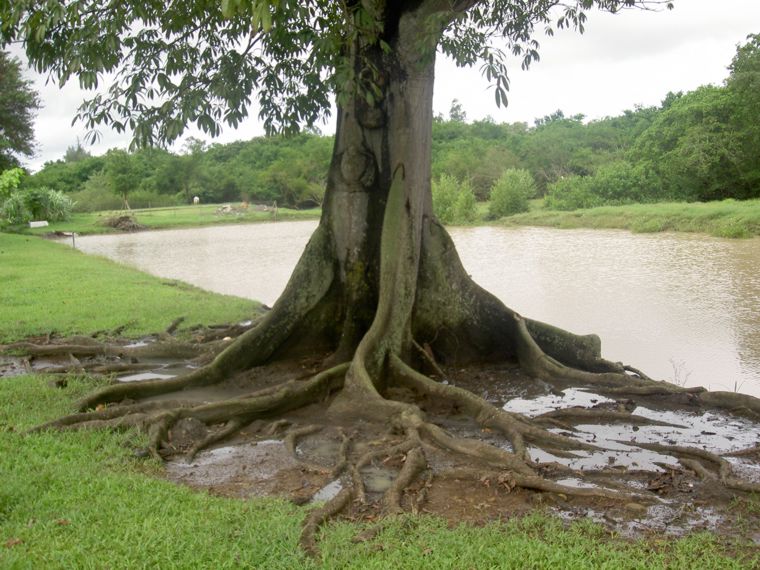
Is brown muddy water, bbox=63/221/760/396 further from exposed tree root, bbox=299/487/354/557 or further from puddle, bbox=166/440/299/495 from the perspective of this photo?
exposed tree root, bbox=299/487/354/557

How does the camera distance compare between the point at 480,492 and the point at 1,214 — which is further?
the point at 1,214

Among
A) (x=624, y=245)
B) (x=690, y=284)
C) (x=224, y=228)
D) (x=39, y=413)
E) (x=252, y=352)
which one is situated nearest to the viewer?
(x=39, y=413)

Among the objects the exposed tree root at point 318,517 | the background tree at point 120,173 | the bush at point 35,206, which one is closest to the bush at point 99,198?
the background tree at point 120,173

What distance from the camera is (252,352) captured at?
24.9 feet

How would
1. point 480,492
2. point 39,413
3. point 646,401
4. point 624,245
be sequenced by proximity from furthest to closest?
point 624,245 < point 646,401 < point 39,413 < point 480,492

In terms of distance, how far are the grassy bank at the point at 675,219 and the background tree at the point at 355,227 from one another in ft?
67.1

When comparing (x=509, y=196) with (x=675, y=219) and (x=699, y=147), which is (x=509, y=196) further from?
(x=675, y=219)

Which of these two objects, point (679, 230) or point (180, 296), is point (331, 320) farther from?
point (679, 230)

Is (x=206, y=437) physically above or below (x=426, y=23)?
below

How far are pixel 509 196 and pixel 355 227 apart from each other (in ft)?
125

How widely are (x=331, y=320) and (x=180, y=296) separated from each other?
22.7 feet

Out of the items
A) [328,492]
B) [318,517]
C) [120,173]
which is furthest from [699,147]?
[120,173]

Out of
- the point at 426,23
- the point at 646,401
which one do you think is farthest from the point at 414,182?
the point at 646,401

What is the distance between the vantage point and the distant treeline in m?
34.6
